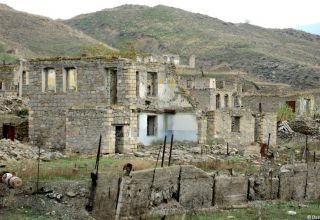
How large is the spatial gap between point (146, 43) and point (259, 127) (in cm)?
7857

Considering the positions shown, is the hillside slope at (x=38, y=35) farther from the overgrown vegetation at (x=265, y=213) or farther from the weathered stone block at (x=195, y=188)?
the overgrown vegetation at (x=265, y=213)

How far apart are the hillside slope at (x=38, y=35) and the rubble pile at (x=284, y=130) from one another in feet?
153

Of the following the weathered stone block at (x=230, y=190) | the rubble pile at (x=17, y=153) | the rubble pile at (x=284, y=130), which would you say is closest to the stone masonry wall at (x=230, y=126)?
the rubble pile at (x=284, y=130)

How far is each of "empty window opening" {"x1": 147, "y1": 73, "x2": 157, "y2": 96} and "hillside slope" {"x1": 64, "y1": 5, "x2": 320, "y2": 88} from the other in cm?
4918

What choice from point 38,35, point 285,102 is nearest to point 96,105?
point 285,102

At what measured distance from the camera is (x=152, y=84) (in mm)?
30266

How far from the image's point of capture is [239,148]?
30.4m

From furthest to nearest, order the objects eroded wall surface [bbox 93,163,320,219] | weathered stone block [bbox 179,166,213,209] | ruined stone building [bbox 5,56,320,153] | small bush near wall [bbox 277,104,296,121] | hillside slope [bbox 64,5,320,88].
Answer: hillside slope [bbox 64,5,320,88] → small bush near wall [bbox 277,104,296,121] → ruined stone building [bbox 5,56,320,153] → weathered stone block [bbox 179,166,213,209] → eroded wall surface [bbox 93,163,320,219]

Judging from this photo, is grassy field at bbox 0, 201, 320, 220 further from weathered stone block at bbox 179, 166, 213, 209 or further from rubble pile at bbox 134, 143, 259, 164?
rubble pile at bbox 134, 143, 259, 164

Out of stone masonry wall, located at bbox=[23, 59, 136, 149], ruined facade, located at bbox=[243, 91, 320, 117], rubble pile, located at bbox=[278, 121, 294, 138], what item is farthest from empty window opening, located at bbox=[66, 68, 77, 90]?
ruined facade, located at bbox=[243, 91, 320, 117]

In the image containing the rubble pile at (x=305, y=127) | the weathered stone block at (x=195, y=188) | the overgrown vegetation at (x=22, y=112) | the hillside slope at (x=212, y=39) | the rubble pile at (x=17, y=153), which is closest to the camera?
the weathered stone block at (x=195, y=188)

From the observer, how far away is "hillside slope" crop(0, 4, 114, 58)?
84125 mm

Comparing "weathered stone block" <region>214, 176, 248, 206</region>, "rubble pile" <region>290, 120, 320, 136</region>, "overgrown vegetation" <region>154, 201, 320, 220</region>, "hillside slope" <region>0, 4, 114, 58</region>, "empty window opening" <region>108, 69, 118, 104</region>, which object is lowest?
"overgrown vegetation" <region>154, 201, 320, 220</region>

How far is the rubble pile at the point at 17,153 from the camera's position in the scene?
2232 cm
